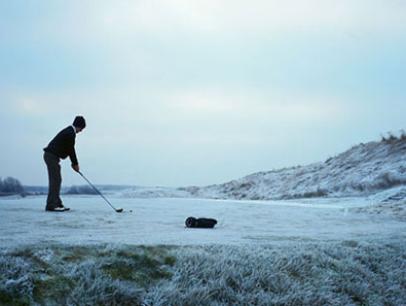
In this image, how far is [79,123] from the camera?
43.7ft

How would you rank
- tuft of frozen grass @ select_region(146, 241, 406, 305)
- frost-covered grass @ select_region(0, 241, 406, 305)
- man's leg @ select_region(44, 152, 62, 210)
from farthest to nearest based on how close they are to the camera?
man's leg @ select_region(44, 152, 62, 210) < tuft of frozen grass @ select_region(146, 241, 406, 305) < frost-covered grass @ select_region(0, 241, 406, 305)

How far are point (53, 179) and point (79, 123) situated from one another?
1530 mm

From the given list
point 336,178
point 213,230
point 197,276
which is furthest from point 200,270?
point 336,178

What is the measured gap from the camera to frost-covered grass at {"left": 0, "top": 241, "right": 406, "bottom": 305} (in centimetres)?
500

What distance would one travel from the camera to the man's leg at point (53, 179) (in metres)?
13.1

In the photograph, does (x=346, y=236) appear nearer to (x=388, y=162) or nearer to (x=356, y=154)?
(x=388, y=162)

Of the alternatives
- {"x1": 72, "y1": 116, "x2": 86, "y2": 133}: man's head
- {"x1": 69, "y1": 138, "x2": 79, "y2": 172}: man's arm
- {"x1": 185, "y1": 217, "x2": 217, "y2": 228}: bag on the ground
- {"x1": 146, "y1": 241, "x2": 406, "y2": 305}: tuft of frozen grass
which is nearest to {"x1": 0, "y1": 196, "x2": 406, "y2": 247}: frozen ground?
{"x1": 185, "y1": 217, "x2": 217, "y2": 228}: bag on the ground

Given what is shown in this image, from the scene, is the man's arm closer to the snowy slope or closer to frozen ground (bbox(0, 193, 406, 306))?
frozen ground (bbox(0, 193, 406, 306))

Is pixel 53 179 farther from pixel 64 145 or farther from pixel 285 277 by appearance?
pixel 285 277

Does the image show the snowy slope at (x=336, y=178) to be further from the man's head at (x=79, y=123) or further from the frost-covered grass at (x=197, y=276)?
the frost-covered grass at (x=197, y=276)

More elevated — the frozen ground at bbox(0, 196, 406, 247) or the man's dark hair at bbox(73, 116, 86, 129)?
the man's dark hair at bbox(73, 116, 86, 129)

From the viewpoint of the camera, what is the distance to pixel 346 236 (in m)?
9.07

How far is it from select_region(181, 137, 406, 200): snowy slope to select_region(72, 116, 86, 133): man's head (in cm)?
1352

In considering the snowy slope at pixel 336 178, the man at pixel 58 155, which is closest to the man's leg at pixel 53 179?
the man at pixel 58 155
